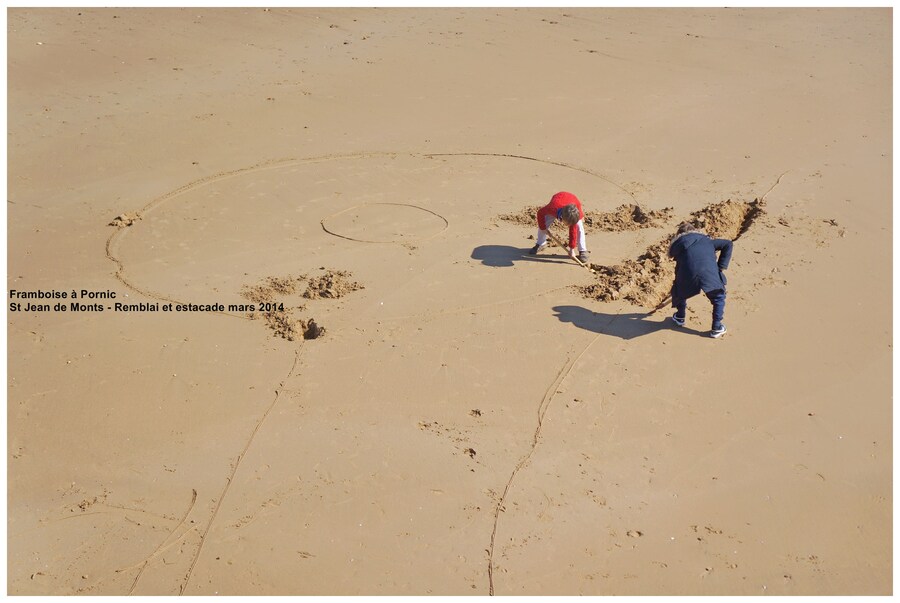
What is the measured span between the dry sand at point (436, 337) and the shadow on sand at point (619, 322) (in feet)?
0.14

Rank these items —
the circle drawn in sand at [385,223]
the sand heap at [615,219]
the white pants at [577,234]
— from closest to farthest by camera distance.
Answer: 1. the white pants at [577,234]
2. the circle drawn in sand at [385,223]
3. the sand heap at [615,219]

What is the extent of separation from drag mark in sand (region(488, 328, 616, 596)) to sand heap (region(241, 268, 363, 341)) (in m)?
2.05

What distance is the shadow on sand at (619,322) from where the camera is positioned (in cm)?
805

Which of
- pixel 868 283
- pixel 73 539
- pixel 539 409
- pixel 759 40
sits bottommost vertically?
pixel 73 539

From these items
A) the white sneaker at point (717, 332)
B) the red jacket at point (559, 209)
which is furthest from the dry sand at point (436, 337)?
the red jacket at point (559, 209)

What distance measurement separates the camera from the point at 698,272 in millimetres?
7766

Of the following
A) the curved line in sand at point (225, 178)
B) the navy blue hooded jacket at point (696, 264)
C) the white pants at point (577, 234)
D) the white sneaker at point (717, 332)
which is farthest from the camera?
the white pants at point (577, 234)

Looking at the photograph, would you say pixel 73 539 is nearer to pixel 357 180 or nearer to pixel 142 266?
pixel 142 266

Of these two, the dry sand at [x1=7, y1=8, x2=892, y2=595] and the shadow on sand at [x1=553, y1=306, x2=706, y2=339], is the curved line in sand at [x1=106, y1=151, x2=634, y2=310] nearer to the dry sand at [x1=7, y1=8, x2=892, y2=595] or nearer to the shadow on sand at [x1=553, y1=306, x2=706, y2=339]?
the dry sand at [x1=7, y1=8, x2=892, y2=595]

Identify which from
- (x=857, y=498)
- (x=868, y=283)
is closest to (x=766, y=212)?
(x=868, y=283)

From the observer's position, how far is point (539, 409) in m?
7.07

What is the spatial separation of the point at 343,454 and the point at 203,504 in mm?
1017

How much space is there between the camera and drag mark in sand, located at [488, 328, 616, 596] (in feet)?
19.2

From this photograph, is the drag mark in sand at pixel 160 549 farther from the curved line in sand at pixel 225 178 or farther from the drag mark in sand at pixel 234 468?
the curved line in sand at pixel 225 178
